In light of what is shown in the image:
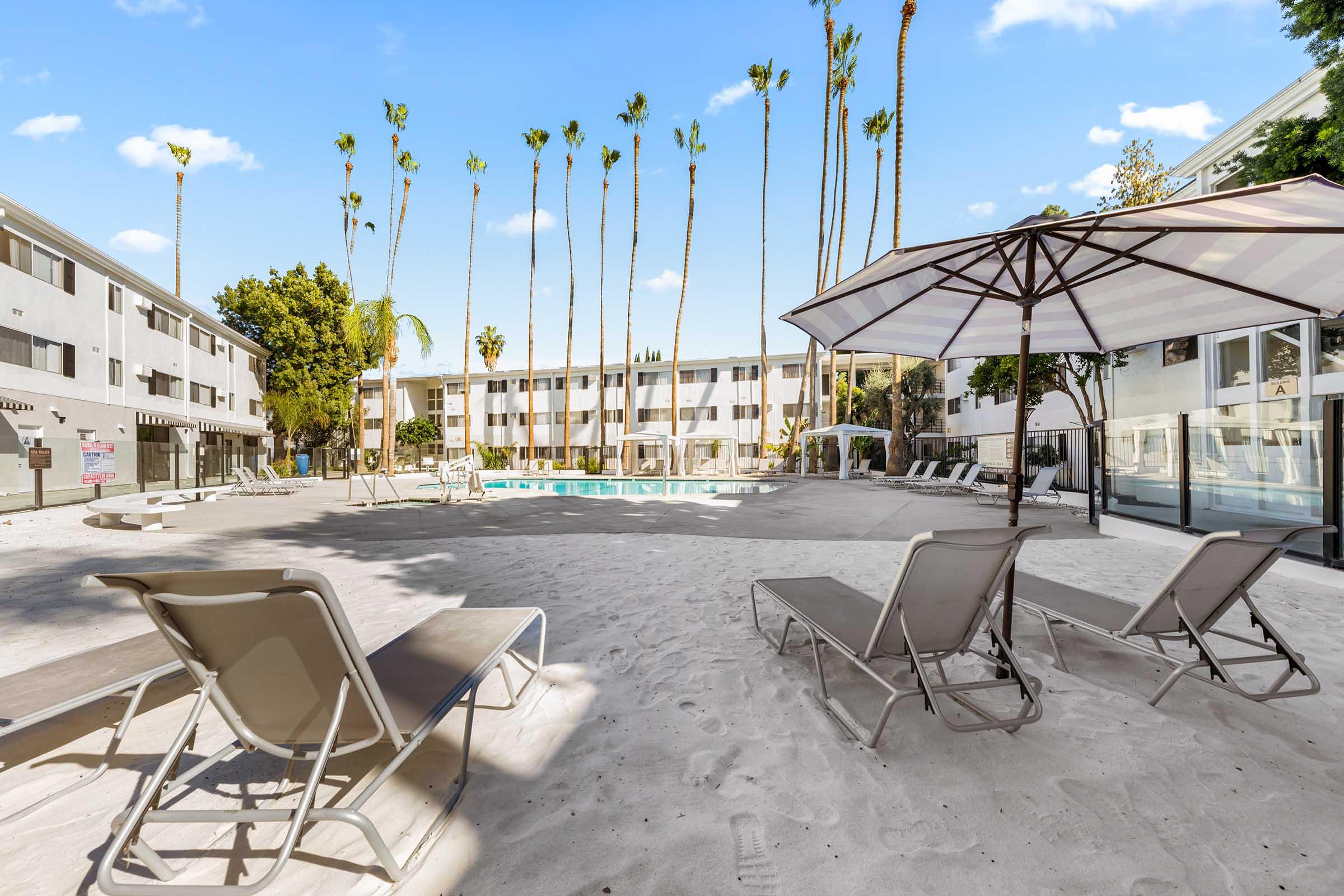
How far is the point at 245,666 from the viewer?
5.52 ft

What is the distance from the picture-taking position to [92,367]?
19.0 metres

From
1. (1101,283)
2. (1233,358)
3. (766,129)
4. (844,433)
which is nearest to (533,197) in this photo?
(766,129)

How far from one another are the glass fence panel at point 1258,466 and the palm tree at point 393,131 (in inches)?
1354

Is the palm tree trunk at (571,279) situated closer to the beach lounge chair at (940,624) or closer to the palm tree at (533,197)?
the palm tree at (533,197)

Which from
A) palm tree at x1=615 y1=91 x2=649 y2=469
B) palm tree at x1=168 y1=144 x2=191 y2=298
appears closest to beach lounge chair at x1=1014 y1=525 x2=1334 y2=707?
palm tree at x1=615 y1=91 x2=649 y2=469

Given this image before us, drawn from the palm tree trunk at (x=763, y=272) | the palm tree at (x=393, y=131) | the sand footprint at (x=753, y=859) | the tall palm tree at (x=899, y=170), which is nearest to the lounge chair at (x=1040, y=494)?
the tall palm tree at (x=899, y=170)

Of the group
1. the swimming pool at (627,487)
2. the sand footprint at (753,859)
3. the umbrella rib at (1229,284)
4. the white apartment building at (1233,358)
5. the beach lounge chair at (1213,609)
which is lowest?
the swimming pool at (627,487)

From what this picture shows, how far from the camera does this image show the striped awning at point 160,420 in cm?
2119

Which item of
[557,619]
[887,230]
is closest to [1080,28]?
[557,619]

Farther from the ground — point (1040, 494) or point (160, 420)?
point (160, 420)

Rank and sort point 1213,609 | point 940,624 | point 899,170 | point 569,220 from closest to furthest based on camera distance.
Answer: point 940,624 → point 1213,609 → point 899,170 → point 569,220

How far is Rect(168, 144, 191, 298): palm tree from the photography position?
1388 inches

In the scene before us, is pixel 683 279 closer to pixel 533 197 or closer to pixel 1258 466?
pixel 533 197

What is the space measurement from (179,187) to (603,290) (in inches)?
1118
